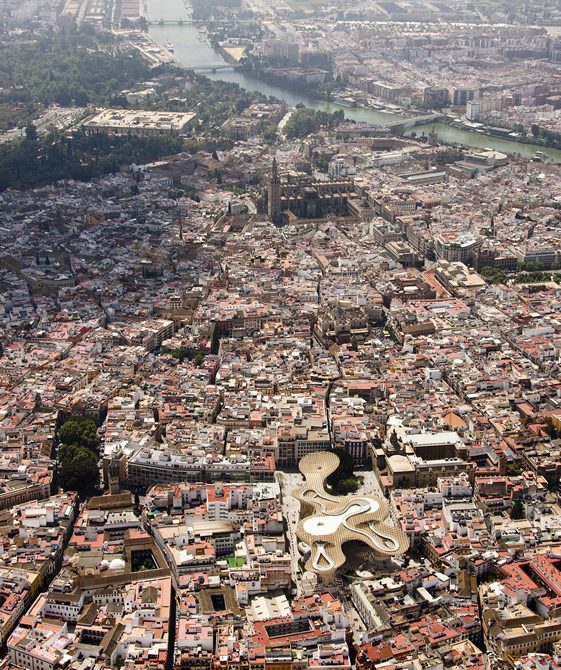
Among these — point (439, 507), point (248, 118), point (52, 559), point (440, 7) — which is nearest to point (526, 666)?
point (439, 507)

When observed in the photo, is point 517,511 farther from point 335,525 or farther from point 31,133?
point 31,133

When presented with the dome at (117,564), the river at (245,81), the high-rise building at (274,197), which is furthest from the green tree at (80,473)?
the river at (245,81)

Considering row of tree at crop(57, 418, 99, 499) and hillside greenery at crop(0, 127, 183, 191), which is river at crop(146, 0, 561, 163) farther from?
row of tree at crop(57, 418, 99, 499)

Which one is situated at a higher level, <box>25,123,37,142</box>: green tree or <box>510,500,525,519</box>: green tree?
<box>25,123,37,142</box>: green tree

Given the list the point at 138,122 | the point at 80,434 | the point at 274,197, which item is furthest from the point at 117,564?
the point at 138,122

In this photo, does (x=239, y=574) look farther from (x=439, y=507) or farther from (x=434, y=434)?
(x=434, y=434)

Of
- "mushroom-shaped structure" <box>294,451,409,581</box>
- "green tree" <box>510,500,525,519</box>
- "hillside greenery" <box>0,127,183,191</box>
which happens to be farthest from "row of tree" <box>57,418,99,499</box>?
"hillside greenery" <box>0,127,183,191</box>
